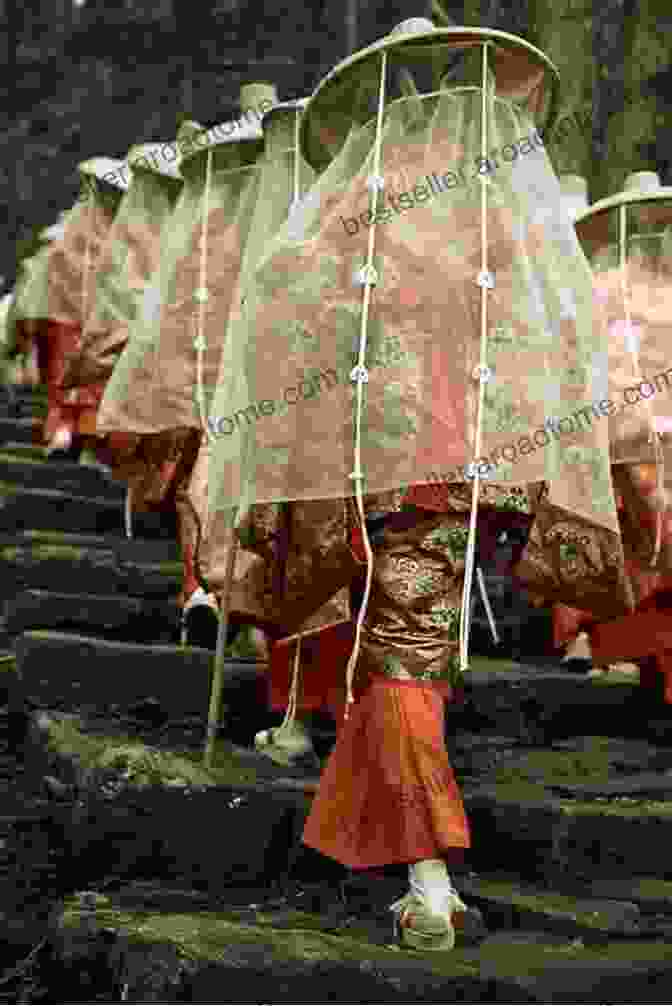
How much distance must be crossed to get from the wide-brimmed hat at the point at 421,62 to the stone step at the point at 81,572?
2.11 metres

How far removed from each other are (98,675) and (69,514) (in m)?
2.20

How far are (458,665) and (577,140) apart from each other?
4.46m

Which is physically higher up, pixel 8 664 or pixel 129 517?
pixel 129 517

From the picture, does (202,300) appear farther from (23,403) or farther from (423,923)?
(23,403)

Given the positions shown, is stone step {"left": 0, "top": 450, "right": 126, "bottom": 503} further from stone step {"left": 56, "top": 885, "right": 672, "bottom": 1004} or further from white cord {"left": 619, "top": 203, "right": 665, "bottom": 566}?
stone step {"left": 56, "top": 885, "right": 672, "bottom": 1004}

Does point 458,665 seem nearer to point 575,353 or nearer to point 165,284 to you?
point 575,353

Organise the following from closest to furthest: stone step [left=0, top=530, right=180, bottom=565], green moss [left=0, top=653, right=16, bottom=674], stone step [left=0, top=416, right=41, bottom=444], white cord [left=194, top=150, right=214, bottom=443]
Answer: green moss [left=0, top=653, right=16, bottom=674] → white cord [left=194, top=150, right=214, bottom=443] → stone step [left=0, top=530, right=180, bottom=565] → stone step [left=0, top=416, right=41, bottom=444]

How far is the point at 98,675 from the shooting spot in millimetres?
3848

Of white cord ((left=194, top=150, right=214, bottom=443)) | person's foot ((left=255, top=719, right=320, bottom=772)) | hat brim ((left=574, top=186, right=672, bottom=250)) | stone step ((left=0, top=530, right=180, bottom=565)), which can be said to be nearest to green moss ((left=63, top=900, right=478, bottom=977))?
person's foot ((left=255, top=719, right=320, bottom=772))

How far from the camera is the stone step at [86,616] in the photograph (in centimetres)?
446

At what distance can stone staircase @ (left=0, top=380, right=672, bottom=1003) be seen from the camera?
8.02 feet

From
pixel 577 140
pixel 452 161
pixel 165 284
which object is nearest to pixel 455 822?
pixel 452 161

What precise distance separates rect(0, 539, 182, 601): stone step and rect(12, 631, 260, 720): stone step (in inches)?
32.6

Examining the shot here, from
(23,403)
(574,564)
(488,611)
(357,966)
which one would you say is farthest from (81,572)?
(23,403)
